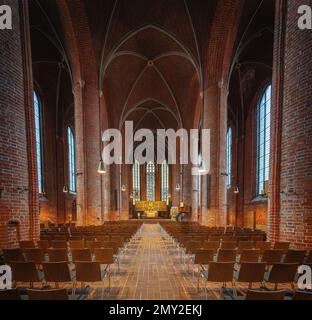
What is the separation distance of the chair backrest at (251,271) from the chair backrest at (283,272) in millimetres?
208

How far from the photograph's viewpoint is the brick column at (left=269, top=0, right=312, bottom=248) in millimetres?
5344

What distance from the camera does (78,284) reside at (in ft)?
16.3

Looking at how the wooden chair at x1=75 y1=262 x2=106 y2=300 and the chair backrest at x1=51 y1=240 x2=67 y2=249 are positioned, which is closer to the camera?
the wooden chair at x1=75 y1=262 x2=106 y2=300

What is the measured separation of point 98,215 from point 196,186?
411 inches

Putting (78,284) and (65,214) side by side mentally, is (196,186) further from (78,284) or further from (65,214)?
(78,284)

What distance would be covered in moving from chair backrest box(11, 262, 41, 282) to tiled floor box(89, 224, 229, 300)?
118 cm

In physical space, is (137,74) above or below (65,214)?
above

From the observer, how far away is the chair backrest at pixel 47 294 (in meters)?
2.36

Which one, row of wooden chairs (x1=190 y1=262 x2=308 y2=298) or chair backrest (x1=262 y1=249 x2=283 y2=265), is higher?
row of wooden chairs (x1=190 y1=262 x2=308 y2=298)

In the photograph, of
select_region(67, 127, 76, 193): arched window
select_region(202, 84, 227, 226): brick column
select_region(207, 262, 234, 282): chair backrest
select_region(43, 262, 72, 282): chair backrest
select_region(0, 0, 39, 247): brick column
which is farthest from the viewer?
select_region(67, 127, 76, 193): arched window

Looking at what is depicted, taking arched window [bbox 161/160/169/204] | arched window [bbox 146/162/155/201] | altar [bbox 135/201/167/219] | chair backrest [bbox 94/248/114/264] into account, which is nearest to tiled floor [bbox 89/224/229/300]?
chair backrest [bbox 94/248/114/264]

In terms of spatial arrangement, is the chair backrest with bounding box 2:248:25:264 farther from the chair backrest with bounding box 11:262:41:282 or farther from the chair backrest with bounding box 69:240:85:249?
the chair backrest with bounding box 69:240:85:249

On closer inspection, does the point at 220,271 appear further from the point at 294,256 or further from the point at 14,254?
the point at 14,254
